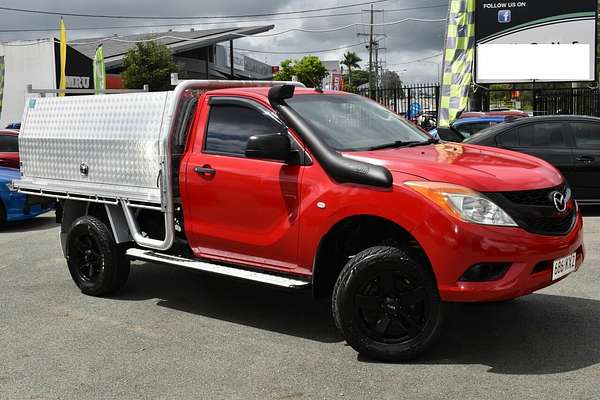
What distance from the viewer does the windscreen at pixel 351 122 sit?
16.3 ft

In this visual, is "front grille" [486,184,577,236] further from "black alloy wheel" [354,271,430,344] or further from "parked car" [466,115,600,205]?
"parked car" [466,115,600,205]

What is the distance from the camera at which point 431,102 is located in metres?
26.1

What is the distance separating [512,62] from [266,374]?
884 inches

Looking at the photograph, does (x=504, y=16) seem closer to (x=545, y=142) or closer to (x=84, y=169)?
(x=545, y=142)

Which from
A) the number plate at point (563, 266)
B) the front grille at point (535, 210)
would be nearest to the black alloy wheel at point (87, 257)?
the front grille at point (535, 210)

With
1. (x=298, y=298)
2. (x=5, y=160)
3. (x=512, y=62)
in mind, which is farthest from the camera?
(x=512, y=62)

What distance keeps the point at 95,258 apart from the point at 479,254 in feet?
12.5

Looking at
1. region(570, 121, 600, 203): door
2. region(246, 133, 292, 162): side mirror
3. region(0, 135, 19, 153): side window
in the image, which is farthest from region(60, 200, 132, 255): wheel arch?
region(570, 121, 600, 203): door

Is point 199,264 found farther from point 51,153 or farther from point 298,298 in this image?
point 51,153

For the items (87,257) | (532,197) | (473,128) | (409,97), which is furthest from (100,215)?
(409,97)

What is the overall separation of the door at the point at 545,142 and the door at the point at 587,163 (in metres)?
0.09

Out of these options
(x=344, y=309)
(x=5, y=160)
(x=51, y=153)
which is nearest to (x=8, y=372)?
(x=344, y=309)

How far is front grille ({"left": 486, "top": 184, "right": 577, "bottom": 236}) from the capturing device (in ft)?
Result: 13.6

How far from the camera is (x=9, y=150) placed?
11.2 meters
